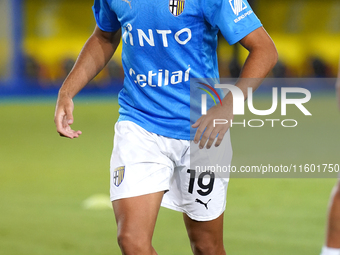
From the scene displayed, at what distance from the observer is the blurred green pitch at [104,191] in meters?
4.34

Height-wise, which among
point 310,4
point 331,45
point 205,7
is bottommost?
point 331,45

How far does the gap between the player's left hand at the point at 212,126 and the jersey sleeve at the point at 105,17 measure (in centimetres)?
94

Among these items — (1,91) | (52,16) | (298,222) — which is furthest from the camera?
(52,16)

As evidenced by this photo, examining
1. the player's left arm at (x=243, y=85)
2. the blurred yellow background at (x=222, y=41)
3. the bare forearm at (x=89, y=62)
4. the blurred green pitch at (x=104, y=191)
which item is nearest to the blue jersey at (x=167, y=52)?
the player's left arm at (x=243, y=85)

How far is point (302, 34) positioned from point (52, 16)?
10577 mm

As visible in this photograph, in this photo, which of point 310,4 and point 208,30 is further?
point 310,4

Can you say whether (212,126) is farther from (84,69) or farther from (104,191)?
(104,191)

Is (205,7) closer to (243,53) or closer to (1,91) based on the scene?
(1,91)

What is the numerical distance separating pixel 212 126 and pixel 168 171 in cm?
48

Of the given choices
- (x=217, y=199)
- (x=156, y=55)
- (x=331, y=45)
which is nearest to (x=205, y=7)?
(x=156, y=55)

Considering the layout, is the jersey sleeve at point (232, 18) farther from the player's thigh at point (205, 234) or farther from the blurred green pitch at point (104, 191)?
the blurred green pitch at point (104, 191)

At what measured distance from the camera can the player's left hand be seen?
257cm

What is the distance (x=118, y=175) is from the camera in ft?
9.44

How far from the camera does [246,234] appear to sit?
4551 millimetres
